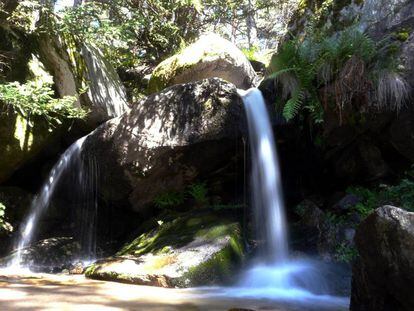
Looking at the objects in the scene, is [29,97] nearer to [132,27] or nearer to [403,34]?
[132,27]

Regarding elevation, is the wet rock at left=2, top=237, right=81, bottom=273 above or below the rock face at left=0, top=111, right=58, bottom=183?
below

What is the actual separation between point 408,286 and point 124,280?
313 cm

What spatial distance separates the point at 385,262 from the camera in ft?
10.4

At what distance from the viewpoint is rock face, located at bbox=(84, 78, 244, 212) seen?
23.7 ft

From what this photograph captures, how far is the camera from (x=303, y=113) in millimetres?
7258

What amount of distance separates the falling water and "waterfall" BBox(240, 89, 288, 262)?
9.62 ft

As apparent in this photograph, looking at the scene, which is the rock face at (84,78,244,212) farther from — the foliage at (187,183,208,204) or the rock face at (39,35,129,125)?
the rock face at (39,35,129,125)

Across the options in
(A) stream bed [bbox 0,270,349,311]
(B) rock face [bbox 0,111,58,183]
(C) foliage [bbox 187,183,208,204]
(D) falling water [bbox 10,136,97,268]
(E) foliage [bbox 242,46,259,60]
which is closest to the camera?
(A) stream bed [bbox 0,270,349,311]

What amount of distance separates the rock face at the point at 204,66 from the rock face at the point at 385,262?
7.17 metres

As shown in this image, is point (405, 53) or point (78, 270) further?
point (405, 53)

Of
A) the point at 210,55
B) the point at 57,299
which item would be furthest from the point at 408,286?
the point at 210,55

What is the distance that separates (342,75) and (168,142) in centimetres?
299

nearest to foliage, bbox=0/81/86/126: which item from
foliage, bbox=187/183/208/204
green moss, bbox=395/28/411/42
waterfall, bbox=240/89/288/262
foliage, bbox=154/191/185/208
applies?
foliage, bbox=154/191/185/208

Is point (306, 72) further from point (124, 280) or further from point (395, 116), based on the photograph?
point (124, 280)
